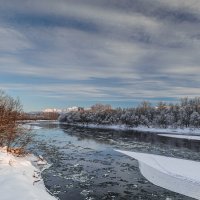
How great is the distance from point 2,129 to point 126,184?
1369 centimetres

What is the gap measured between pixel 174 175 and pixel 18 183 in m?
15.2

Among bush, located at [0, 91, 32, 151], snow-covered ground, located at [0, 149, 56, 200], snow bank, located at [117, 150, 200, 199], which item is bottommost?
snow bank, located at [117, 150, 200, 199]

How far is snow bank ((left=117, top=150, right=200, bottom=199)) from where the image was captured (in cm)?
2344

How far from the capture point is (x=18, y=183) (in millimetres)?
19375

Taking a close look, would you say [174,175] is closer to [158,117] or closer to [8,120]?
[8,120]

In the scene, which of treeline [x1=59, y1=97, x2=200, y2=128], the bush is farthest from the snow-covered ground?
treeline [x1=59, y1=97, x2=200, y2=128]

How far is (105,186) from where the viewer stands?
78.9 feet

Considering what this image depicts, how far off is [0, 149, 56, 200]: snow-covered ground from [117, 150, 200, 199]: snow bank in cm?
1017

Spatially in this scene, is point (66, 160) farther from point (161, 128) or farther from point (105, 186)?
point (161, 128)

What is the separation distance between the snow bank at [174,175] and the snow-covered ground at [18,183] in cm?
1017

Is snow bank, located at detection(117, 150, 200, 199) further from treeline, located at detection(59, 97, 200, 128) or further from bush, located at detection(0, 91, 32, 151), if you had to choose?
treeline, located at detection(59, 97, 200, 128)

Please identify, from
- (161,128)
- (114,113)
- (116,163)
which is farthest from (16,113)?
(114,113)

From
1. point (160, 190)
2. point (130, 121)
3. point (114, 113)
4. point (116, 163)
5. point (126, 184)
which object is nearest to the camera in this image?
point (160, 190)

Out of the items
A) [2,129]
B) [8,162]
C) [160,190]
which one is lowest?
[160,190]
